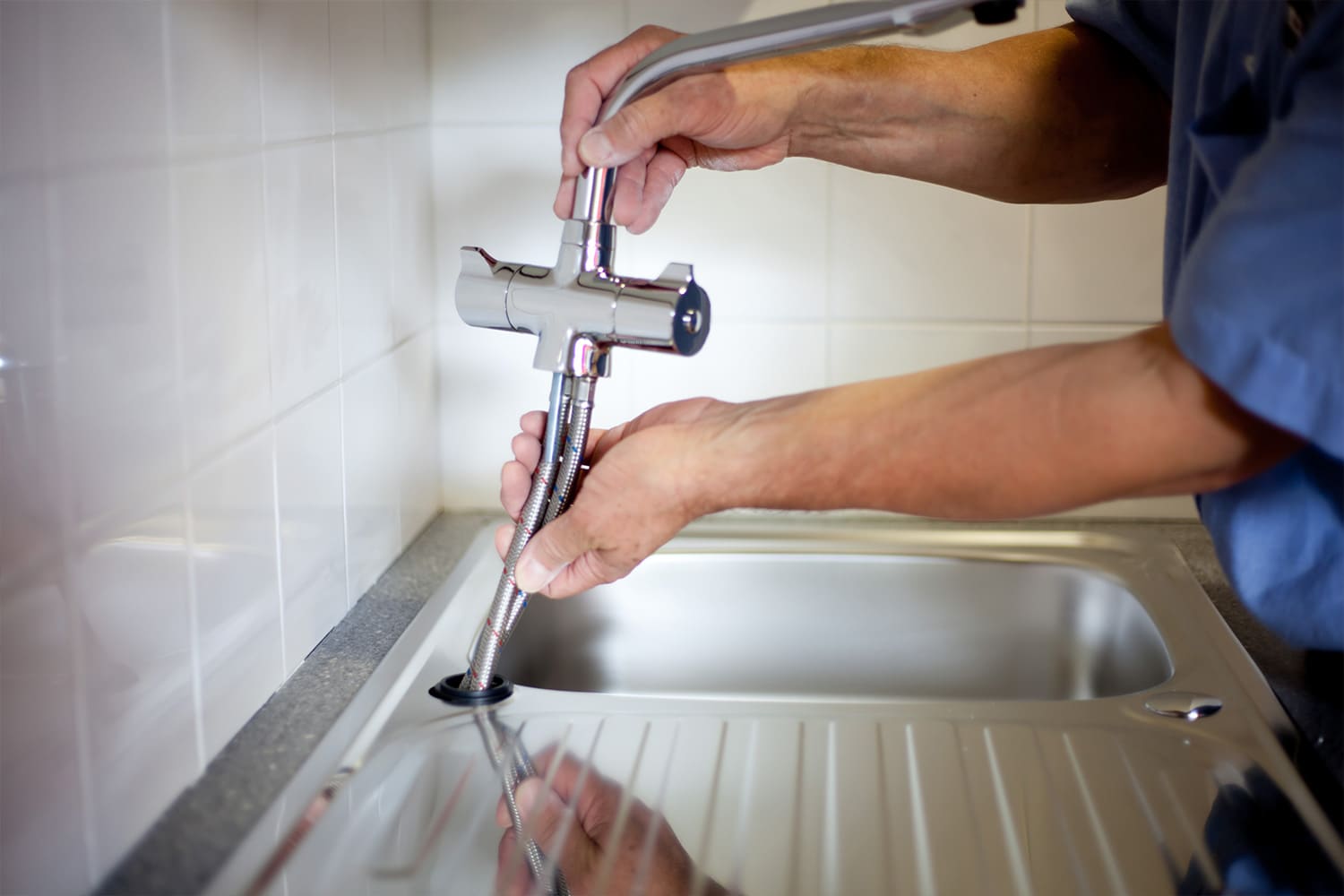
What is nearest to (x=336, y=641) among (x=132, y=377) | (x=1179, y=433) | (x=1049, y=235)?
(x=132, y=377)

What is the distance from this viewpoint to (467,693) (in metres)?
0.80

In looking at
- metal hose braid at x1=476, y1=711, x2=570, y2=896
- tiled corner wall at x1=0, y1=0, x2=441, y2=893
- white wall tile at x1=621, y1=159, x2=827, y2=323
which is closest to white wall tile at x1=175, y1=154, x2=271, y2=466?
tiled corner wall at x1=0, y1=0, x2=441, y2=893

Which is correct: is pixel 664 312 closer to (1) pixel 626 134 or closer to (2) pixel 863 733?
(1) pixel 626 134

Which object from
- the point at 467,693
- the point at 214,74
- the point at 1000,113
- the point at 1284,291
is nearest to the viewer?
the point at 1284,291

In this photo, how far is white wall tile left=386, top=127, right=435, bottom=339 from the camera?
1.06 m

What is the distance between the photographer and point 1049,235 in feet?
3.83

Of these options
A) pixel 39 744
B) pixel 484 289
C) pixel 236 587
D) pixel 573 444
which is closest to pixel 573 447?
pixel 573 444

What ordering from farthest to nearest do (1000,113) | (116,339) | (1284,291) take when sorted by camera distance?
(1000,113) → (116,339) → (1284,291)

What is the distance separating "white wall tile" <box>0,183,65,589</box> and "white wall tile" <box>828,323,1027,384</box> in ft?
2.57

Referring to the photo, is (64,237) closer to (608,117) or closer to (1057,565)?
(608,117)

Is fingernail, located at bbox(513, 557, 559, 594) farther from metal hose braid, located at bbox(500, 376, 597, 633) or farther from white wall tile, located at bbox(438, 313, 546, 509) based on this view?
white wall tile, located at bbox(438, 313, 546, 509)

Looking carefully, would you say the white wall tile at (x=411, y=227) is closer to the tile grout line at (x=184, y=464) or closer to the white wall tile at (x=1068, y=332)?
the tile grout line at (x=184, y=464)

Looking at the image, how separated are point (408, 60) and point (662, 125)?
0.42 meters

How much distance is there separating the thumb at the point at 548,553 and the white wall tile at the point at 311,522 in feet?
0.56
